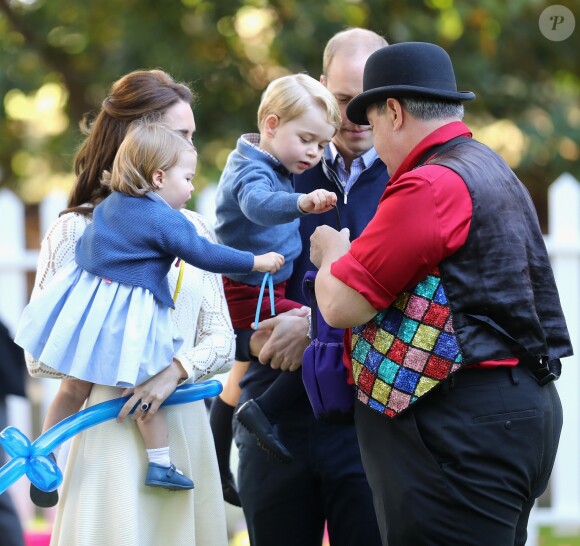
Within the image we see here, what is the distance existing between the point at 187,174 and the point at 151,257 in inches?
10.5

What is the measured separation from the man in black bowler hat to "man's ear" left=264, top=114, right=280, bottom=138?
1.91 ft

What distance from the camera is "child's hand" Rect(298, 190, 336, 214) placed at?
284cm

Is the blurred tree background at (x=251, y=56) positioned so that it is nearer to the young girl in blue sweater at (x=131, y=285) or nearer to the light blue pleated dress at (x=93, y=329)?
the young girl in blue sweater at (x=131, y=285)

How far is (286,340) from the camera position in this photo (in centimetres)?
316

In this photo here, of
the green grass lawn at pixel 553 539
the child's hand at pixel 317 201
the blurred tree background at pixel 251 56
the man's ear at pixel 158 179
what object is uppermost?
the blurred tree background at pixel 251 56

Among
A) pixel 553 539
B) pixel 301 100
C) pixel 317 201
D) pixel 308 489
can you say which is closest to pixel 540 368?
pixel 317 201

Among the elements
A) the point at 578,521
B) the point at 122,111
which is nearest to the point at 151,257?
the point at 122,111

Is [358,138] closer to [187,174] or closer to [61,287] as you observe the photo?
[187,174]

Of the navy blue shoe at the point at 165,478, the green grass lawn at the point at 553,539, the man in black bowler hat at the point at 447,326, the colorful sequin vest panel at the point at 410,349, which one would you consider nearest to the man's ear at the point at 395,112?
the man in black bowler hat at the point at 447,326

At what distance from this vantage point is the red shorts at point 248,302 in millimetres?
3279

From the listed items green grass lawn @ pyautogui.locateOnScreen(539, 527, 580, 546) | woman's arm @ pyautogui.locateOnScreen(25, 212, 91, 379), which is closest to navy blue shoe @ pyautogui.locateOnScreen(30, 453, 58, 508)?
woman's arm @ pyautogui.locateOnScreen(25, 212, 91, 379)

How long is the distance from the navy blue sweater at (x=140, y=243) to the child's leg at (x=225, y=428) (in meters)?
0.94

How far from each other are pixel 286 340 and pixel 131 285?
2.01 ft

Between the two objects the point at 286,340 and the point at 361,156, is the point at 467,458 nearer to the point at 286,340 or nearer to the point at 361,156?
the point at 286,340
